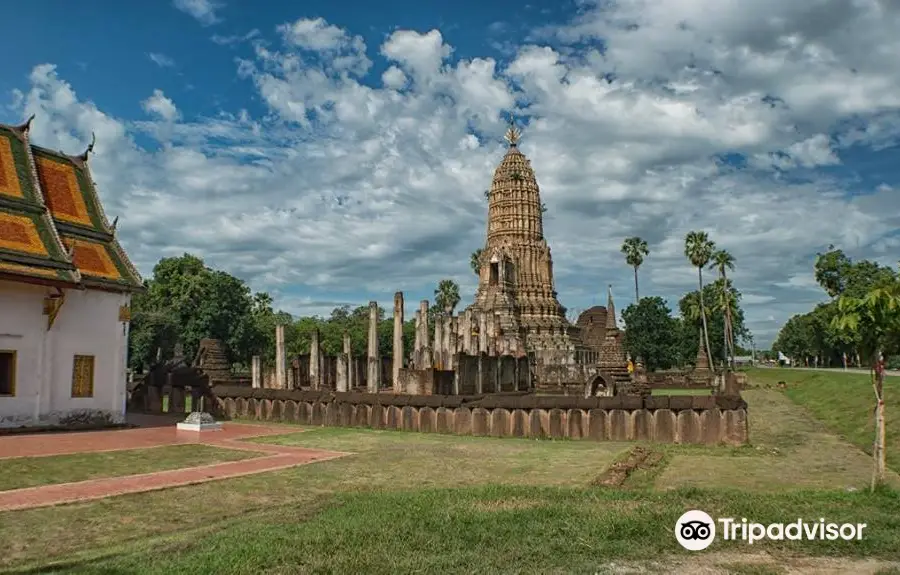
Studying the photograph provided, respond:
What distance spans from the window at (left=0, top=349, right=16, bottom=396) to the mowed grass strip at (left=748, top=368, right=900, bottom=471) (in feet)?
76.4

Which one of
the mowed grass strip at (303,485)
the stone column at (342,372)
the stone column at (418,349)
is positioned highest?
the stone column at (418,349)

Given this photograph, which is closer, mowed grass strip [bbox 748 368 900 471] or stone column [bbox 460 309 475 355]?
mowed grass strip [bbox 748 368 900 471]

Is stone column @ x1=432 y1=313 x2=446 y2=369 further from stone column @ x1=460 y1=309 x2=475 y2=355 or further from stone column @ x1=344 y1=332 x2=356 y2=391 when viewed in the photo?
stone column @ x1=344 y1=332 x2=356 y2=391

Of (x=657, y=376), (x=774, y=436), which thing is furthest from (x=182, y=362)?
(x=657, y=376)

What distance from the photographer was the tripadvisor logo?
725 cm

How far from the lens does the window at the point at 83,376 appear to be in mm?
22672

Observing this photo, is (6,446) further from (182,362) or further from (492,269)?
(492,269)

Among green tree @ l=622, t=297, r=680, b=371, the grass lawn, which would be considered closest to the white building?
the grass lawn

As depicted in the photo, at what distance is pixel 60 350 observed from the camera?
22219 millimetres

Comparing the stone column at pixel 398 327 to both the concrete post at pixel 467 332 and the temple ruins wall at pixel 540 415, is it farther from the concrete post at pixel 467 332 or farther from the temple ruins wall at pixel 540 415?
the concrete post at pixel 467 332

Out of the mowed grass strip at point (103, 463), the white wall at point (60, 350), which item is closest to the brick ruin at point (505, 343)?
the white wall at point (60, 350)

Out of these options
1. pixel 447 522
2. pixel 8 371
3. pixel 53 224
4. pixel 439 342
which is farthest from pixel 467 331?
pixel 447 522

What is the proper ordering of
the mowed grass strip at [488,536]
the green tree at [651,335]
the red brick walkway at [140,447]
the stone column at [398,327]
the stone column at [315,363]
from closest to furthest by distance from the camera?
the mowed grass strip at [488,536] < the red brick walkway at [140,447] < the stone column at [398,327] < the stone column at [315,363] < the green tree at [651,335]

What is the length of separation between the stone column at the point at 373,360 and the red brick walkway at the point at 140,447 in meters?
5.65
